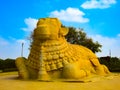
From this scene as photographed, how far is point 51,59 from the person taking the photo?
1366 cm

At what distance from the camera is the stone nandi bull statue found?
13.4m

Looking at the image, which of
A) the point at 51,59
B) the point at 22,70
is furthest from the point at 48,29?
the point at 22,70

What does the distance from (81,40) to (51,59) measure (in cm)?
2243

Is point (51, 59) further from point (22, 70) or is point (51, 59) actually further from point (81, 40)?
point (81, 40)

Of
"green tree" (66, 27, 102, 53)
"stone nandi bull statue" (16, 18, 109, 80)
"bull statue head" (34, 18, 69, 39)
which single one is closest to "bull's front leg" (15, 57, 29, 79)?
"stone nandi bull statue" (16, 18, 109, 80)

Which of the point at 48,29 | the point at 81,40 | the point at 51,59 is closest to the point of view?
the point at 51,59

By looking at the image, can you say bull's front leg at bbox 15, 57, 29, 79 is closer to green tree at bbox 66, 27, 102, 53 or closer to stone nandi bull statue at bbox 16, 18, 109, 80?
stone nandi bull statue at bbox 16, 18, 109, 80

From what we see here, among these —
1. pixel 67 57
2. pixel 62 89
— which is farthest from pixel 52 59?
pixel 62 89

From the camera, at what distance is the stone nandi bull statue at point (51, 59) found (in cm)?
1340

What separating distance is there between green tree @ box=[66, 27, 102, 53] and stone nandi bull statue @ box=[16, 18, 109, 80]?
796 inches

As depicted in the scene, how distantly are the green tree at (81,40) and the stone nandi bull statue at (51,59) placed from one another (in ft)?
66.4

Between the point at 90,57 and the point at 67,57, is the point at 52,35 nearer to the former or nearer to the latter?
the point at 67,57

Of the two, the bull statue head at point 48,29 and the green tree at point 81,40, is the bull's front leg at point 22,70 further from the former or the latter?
the green tree at point 81,40

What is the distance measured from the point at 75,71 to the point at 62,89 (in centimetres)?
246
